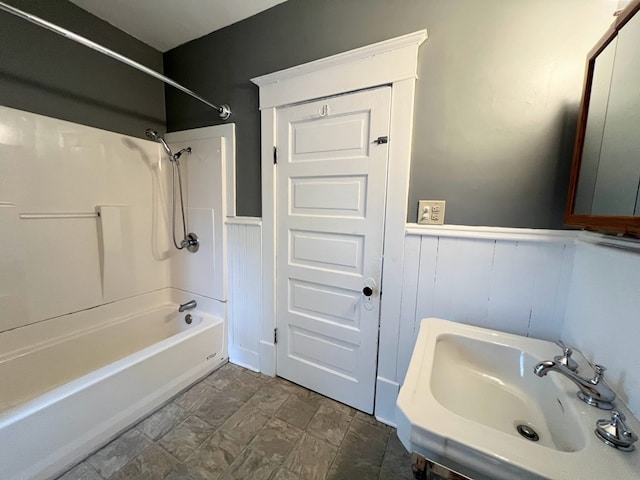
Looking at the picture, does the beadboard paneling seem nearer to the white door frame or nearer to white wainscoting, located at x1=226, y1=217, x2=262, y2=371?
the white door frame

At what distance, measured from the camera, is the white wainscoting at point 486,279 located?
1.14 meters

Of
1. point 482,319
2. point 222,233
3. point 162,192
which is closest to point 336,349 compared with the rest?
point 482,319

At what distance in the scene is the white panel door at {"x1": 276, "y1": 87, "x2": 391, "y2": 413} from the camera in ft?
4.69

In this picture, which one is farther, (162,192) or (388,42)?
(162,192)

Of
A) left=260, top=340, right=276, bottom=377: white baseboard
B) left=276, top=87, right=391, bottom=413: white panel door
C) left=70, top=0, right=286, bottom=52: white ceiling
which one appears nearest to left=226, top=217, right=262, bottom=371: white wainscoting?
left=260, top=340, right=276, bottom=377: white baseboard

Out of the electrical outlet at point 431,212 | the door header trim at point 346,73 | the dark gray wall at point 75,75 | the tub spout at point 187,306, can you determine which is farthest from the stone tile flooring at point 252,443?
the dark gray wall at point 75,75

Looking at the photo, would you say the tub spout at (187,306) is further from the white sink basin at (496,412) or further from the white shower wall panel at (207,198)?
the white sink basin at (496,412)

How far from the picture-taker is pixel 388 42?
128 cm

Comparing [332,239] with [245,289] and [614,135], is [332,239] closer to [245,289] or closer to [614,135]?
[245,289]

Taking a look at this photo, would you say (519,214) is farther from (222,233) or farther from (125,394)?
(125,394)

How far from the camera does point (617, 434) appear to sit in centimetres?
57

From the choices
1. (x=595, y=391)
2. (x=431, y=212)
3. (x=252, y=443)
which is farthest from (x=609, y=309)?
(x=252, y=443)

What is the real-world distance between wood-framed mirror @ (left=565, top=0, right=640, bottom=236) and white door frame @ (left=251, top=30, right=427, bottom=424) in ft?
2.14

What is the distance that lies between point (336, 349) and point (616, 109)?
1.67 metres
